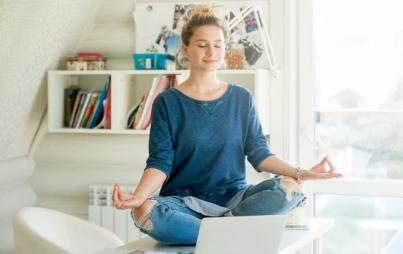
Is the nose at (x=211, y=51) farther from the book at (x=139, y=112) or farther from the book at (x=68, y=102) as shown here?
the book at (x=68, y=102)

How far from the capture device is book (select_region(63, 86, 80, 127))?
3.54 m

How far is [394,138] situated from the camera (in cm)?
337

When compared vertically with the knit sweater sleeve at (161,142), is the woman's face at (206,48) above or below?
above

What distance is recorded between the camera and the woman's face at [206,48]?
227 cm

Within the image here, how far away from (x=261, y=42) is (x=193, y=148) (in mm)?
1205

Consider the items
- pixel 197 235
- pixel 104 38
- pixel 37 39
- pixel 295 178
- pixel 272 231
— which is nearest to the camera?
pixel 272 231

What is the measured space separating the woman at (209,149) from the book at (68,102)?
4.29 feet

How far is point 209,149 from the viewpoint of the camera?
2.27m

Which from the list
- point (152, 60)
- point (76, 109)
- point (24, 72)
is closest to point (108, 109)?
point (76, 109)

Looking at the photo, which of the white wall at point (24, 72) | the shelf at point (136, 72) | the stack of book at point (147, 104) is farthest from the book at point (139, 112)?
the white wall at point (24, 72)

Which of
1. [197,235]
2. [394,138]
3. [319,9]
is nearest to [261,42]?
[319,9]

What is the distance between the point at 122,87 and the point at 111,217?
0.63 m

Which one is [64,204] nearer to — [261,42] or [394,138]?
[261,42]

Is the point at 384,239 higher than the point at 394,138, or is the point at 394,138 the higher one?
the point at 394,138
